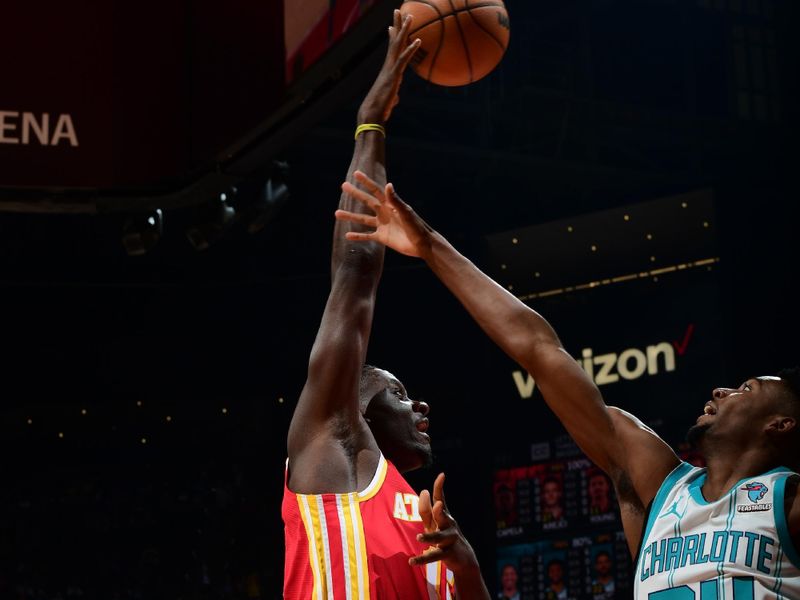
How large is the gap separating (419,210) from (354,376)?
28.3ft

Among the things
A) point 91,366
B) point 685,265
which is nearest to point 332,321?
point 685,265

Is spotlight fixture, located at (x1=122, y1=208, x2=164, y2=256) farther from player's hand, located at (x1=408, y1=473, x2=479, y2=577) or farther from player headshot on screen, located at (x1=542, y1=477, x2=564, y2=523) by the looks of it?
player's hand, located at (x1=408, y1=473, x2=479, y2=577)

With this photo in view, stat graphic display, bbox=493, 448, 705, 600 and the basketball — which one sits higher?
the basketball

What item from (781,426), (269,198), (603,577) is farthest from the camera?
(603,577)

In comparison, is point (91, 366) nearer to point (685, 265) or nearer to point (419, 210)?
point (419, 210)

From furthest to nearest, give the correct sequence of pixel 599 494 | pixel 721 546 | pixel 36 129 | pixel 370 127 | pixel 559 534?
1. pixel 559 534
2. pixel 599 494
3. pixel 36 129
4. pixel 370 127
5. pixel 721 546

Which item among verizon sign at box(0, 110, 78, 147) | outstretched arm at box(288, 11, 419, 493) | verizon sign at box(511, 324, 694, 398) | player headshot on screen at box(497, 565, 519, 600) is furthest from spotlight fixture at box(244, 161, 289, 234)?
outstretched arm at box(288, 11, 419, 493)

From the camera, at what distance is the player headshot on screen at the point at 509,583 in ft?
34.9

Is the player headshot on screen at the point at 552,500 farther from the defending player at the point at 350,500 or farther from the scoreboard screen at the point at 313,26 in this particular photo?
the defending player at the point at 350,500

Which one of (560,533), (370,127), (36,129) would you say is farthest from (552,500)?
(370,127)

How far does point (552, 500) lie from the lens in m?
10.7

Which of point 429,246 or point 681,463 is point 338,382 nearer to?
point 429,246

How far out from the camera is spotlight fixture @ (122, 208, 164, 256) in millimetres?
7636

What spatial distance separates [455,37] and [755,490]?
73.2 inches
